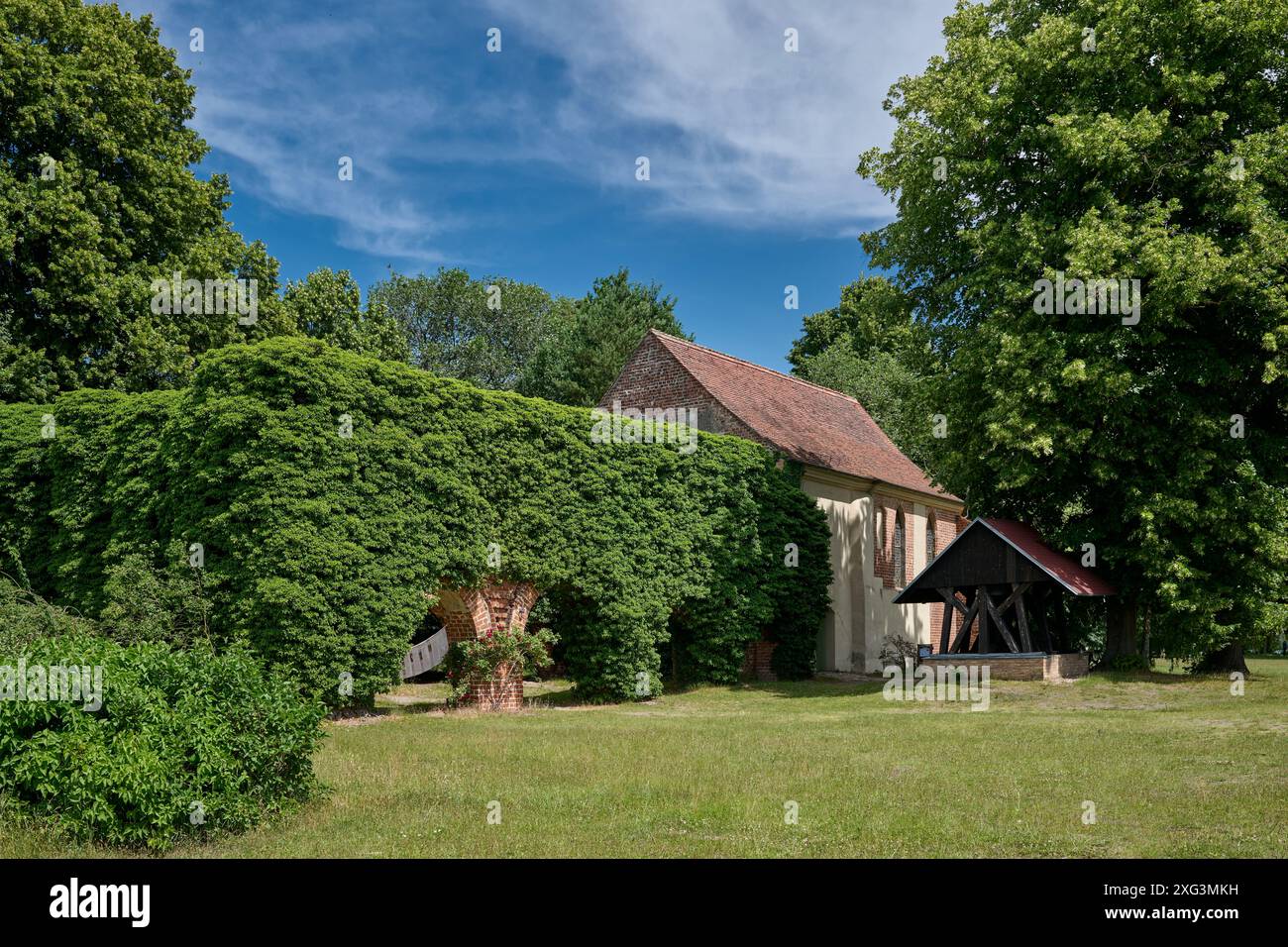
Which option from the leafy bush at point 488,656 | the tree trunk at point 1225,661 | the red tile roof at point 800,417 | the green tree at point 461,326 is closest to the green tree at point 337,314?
the red tile roof at point 800,417

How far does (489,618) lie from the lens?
20.1 metres

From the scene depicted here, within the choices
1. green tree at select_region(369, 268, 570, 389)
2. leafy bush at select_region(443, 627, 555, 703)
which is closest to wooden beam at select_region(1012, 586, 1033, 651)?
leafy bush at select_region(443, 627, 555, 703)

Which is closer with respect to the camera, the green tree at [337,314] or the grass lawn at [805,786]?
the grass lawn at [805,786]

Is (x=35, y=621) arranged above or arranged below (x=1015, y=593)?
above

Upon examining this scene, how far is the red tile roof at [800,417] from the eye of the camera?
2958cm

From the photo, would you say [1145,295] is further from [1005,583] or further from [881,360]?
[881,360]

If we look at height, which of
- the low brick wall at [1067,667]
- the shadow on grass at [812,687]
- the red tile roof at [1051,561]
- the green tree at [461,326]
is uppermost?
the green tree at [461,326]

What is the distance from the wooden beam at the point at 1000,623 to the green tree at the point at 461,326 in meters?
34.5

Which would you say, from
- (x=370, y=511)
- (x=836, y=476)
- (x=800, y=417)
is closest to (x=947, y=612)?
(x=836, y=476)

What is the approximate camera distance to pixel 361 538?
17391 millimetres

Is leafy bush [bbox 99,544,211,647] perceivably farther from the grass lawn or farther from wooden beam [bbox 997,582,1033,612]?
wooden beam [bbox 997,582,1033,612]

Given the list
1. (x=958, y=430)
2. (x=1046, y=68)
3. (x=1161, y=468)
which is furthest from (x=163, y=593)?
(x=1046, y=68)

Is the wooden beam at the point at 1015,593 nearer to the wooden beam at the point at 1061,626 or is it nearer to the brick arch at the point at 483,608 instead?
the wooden beam at the point at 1061,626

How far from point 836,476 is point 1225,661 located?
1107 cm
